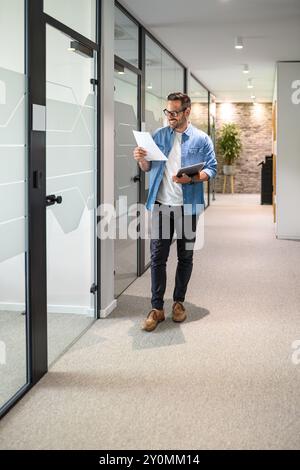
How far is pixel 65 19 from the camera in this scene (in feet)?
11.6

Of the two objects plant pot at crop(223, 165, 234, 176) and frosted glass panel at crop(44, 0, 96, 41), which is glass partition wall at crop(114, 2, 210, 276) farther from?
plant pot at crop(223, 165, 234, 176)

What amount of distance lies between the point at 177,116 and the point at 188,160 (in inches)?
11.1

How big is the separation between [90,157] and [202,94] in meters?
7.87

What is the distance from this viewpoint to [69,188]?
3.69 m

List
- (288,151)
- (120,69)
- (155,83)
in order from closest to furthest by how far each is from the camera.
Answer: (120,69)
(155,83)
(288,151)

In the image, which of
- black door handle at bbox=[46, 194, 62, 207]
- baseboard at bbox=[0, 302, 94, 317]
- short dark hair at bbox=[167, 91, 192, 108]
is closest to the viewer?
baseboard at bbox=[0, 302, 94, 317]

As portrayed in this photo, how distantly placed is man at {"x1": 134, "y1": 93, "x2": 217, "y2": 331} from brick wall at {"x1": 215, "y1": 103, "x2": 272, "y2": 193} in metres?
11.9

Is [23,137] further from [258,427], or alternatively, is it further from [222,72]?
[222,72]

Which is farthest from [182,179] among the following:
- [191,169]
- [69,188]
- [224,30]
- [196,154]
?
[224,30]

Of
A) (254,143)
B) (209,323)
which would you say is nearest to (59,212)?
(209,323)

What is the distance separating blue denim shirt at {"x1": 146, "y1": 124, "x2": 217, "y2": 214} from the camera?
399 cm

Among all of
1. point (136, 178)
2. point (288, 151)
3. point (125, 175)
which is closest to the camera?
point (125, 175)

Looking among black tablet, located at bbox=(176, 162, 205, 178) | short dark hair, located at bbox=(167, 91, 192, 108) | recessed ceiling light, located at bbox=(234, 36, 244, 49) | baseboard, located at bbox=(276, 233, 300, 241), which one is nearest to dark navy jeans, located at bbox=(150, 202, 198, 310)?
black tablet, located at bbox=(176, 162, 205, 178)

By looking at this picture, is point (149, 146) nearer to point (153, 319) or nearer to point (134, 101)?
point (153, 319)
